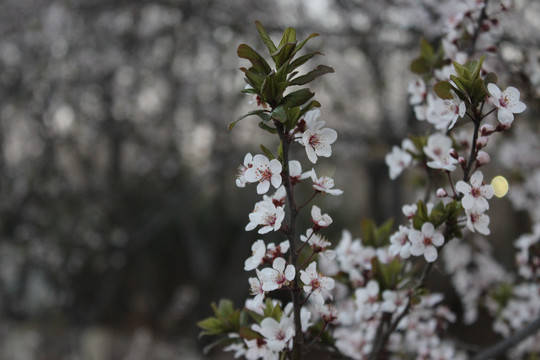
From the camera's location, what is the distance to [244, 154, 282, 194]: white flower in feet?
2.65

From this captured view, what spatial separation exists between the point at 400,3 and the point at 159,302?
575 centimetres

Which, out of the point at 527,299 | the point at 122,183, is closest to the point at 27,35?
the point at 122,183

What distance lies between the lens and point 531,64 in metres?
1.84

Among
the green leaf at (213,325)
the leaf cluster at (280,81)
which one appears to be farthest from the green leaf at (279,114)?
the green leaf at (213,325)

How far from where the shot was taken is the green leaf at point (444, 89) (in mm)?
907

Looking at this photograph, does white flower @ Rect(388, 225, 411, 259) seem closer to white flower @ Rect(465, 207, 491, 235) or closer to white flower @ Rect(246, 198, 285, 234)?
white flower @ Rect(465, 207, 491, 235)

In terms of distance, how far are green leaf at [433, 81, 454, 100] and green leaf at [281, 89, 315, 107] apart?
27cm

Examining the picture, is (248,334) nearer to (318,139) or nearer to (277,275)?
(277,275)

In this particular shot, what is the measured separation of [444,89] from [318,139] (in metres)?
0.28

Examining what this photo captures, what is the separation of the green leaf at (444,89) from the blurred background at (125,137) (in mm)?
2659

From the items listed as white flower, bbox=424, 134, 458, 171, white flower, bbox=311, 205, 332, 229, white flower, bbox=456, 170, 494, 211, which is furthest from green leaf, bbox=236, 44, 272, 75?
white flower, bbox=424, 134, 458, 171

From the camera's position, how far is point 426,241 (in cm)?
95

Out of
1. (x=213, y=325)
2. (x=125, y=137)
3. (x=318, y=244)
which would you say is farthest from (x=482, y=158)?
(x=125, y=137)

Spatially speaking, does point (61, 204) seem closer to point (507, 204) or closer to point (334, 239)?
point (334, 239)
